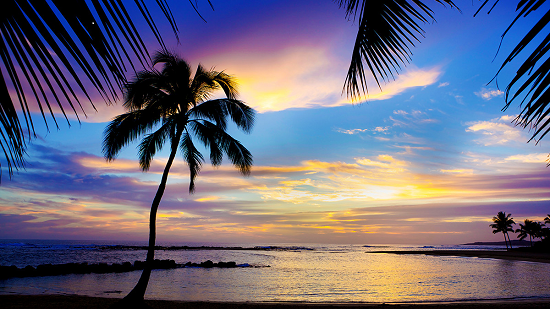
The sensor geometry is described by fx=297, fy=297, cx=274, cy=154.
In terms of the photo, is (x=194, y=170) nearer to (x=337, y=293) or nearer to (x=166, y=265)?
A: (x=337, y=293)

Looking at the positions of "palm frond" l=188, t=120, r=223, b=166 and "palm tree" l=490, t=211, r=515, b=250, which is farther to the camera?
Answer: "palm tree" l=490, t=211, r=515, b=250

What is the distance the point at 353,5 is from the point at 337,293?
14829mm

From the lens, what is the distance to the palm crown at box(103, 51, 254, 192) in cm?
979

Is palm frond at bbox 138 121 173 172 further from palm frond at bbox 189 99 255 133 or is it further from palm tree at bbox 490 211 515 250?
palm tree at bbox 490 211 515 250

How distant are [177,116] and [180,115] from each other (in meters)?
0.18

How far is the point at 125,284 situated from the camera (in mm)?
16422

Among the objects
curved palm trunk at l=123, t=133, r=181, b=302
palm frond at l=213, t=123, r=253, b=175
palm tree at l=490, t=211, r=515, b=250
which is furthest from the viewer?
palm tree at l=490, t=211, r=515, b=250

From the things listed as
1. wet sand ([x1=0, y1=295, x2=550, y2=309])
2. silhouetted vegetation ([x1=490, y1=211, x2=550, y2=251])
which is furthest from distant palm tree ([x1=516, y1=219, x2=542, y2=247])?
wet sand ([x1=0, y1=295, x2=550, y2=309])

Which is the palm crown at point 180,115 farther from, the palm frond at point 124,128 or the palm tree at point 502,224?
the palm tree at point 502,224

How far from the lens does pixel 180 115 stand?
999 cm

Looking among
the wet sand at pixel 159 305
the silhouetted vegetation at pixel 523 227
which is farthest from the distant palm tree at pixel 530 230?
the wet sand at pixel 159 305

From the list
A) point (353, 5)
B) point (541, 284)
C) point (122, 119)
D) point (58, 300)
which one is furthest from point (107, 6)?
point (541, 284)

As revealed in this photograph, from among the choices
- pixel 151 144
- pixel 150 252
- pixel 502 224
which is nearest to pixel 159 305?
pixel 150 252

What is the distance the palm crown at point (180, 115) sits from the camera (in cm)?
979
